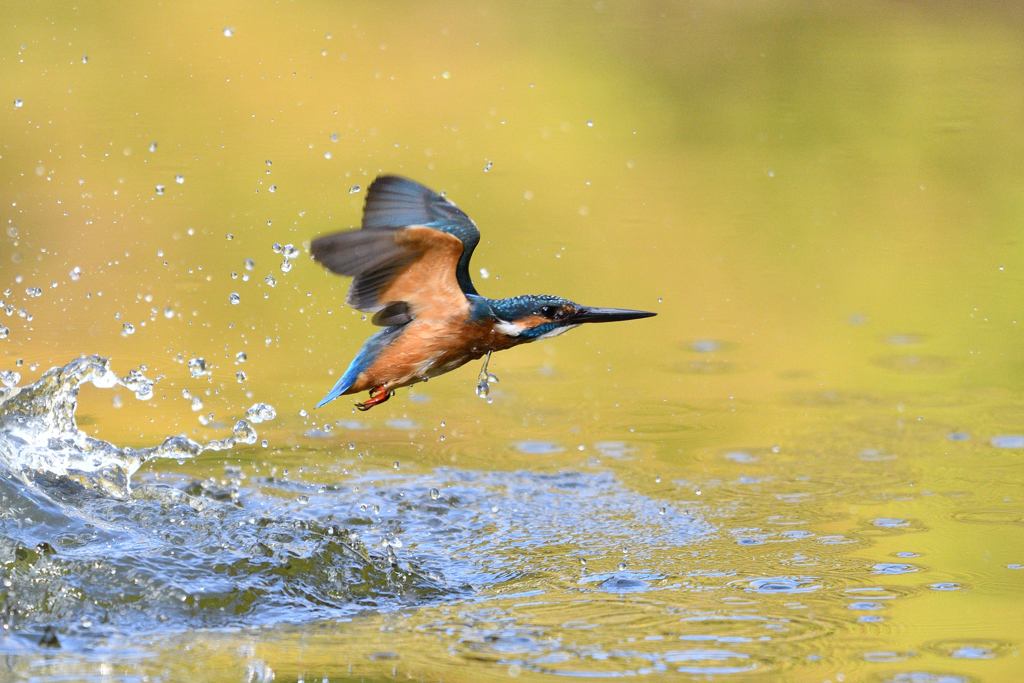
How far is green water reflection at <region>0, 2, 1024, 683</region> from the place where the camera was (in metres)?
3.04

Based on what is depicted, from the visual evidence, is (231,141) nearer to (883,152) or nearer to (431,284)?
(883,152)

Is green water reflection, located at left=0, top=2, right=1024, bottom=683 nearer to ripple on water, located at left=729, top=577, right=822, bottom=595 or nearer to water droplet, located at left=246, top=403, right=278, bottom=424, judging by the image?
ripple on water, located at left=729, top=577, right=822, bottom=595

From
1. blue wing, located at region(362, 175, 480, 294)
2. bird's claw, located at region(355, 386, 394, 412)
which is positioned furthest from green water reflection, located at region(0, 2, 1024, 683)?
bird's claw, located at region(355, 386, 394, 412)

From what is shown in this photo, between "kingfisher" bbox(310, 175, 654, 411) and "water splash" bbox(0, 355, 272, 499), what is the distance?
872mm

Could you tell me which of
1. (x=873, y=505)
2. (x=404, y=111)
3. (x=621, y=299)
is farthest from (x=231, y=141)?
(x=873, y=505)

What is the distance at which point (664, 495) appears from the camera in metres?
4.06

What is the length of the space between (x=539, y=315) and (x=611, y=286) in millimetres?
3211

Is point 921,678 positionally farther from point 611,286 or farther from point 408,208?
point 611,286

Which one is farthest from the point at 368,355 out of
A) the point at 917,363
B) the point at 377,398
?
the point at 917,363

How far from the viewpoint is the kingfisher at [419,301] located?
3.25m

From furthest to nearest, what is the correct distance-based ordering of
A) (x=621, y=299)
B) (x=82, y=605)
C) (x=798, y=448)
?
(x=621, y=299) < (x=798, y=448) < (x=82, y=605)

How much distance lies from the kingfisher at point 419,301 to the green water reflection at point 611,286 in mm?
455

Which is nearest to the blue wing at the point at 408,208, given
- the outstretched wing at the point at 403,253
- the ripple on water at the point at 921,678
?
the outstretched wing at the point at 403,253

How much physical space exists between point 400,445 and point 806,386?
1.74 m
